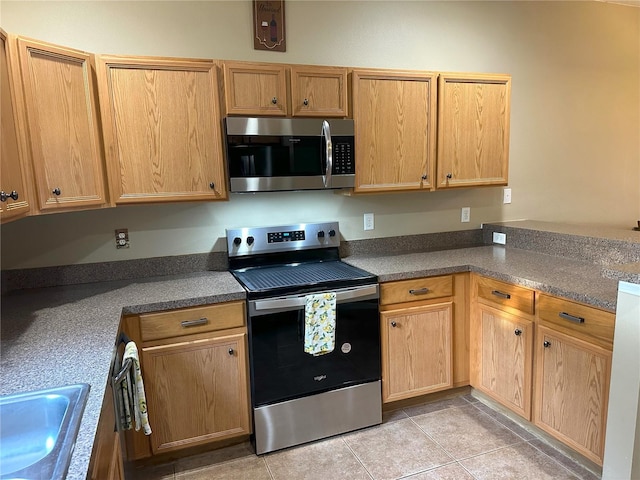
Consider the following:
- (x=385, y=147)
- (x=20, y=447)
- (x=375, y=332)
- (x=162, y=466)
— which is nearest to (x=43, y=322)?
(x=20, y=447)

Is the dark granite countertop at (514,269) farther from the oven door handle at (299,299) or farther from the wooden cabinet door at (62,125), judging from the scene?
the wooden cabinet door at (62,125)

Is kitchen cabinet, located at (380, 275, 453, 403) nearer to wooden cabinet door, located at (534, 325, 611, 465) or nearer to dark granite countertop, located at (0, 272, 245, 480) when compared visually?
wooden cabinet door, located at (534, 325, 611, 465)

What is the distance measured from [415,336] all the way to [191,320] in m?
1.26

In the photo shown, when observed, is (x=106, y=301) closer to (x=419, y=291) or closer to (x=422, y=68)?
(x=419, y=291)

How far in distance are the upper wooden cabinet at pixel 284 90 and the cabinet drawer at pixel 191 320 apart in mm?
1008

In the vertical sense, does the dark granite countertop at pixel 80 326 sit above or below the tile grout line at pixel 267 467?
above

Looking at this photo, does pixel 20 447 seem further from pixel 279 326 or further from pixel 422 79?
pixel 422 79

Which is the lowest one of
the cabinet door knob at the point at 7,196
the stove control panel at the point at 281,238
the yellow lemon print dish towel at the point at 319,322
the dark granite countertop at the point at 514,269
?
the yellow lemon print dish towel at the point at 319,322

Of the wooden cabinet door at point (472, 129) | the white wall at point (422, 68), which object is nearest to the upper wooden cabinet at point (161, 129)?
the white wall at point (422, 68)

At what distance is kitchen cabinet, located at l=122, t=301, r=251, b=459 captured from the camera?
2.11 metres

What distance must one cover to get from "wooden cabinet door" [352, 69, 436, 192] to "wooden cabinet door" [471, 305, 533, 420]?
0.90 metres

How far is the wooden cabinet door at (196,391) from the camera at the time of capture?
2.13 m

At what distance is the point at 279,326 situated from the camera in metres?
2.24

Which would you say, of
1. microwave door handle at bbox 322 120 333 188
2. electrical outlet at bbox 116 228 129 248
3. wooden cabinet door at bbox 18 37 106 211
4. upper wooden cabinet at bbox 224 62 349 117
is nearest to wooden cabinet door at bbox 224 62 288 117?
upper wooden cabinet at bbox 224 62 349 117
